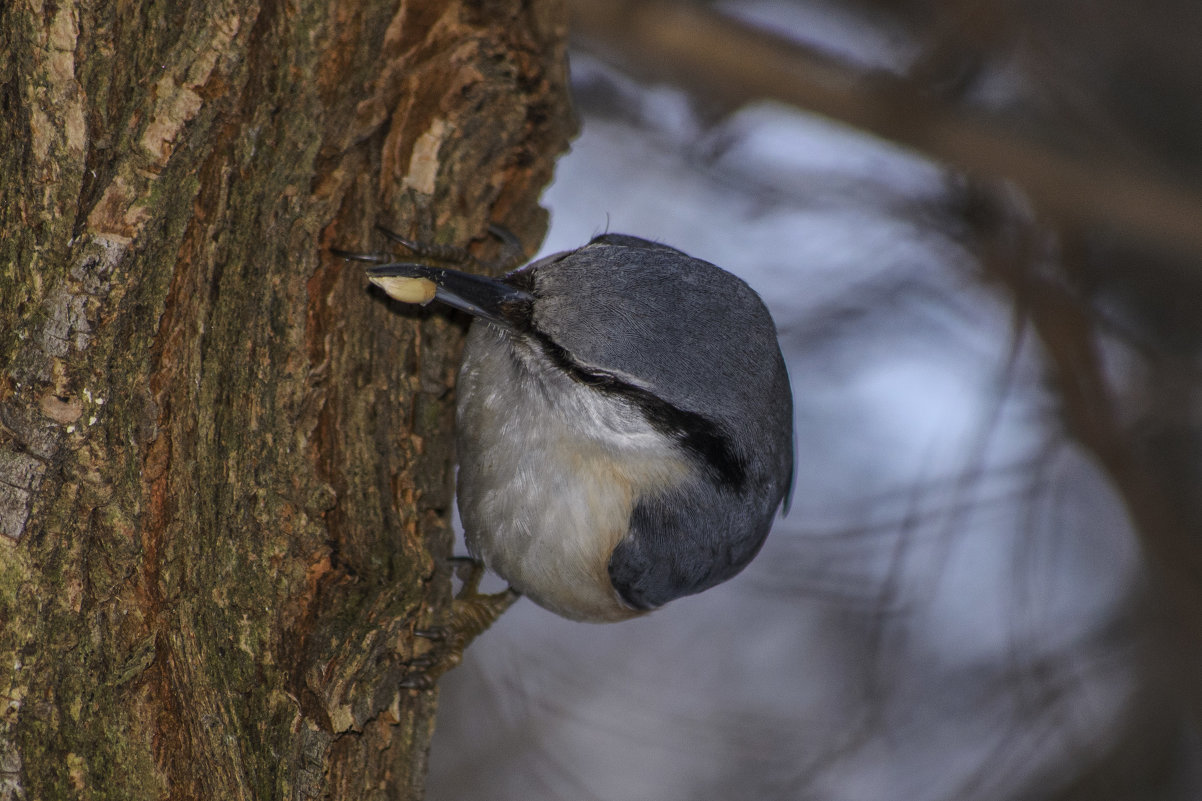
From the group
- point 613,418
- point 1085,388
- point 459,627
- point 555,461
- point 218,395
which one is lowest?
point 1085,388

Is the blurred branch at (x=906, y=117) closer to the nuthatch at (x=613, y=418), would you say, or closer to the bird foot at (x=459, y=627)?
the nuthatch at (x=613, y=418)

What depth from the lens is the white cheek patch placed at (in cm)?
191

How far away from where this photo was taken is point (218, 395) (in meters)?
1.71

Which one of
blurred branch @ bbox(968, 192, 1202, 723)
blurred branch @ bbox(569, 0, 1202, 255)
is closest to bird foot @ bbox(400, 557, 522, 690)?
blurred branch @ bbox(569, 0, 1202, 255)

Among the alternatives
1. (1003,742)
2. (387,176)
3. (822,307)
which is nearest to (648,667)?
(1003,742)

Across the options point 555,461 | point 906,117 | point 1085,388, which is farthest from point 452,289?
point 1085,388

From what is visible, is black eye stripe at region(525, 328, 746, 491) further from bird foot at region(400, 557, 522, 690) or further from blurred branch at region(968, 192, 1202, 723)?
blurred branch at region(968, 192, 1202, 723)

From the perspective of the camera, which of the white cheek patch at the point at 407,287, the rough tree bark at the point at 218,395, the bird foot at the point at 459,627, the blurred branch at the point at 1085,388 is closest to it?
the rough tree bark at the point at 218,395

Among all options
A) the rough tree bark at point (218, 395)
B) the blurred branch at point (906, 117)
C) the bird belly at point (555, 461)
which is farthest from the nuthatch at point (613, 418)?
the blurred branch at point (906, 117)

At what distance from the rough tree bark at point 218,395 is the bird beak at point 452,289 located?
0.12 metres

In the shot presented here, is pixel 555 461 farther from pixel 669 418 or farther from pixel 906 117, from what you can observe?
pixel 906 117

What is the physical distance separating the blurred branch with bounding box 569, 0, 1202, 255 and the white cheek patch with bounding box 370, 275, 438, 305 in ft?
6.51

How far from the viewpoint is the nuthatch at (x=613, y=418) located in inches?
76.9

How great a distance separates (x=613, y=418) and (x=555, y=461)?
0.55 feet
